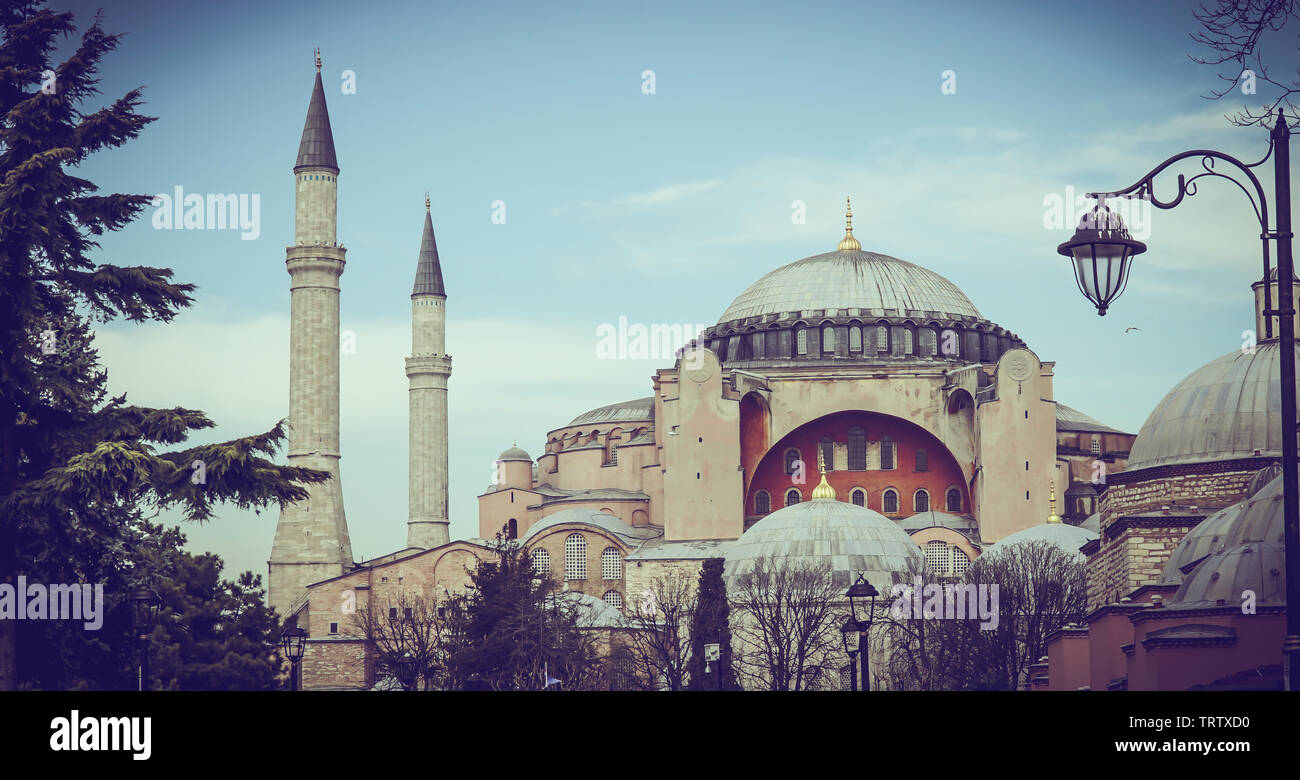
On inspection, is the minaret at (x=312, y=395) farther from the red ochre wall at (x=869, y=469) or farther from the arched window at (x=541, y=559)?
the red ochre wall at (x=869, y=469)

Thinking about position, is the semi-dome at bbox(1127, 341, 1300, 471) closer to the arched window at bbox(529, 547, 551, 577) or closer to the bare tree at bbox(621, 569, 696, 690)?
the bare tree at bbox(621, 569, 696, 690)

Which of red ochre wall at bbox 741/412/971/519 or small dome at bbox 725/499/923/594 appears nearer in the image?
small dome at bbox 725/499/923/594

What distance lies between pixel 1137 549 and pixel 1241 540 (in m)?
5.33

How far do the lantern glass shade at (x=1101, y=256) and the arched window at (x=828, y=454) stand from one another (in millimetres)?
43867

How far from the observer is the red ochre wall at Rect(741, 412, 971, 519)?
56031 millimetres

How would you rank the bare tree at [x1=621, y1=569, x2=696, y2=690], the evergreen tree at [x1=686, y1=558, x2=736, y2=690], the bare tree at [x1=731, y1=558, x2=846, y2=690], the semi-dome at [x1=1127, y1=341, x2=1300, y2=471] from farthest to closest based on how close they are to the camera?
the bare tree at [x1=731, y1=558, x2=846, y2=690]
the bare tree at [x1=621, y1=569, x2=696, y2=690]
the evergreen tree at [x1=686, y1=558, x2=736, y2=690]
the semi-dome at [x1=1127, y1=341, x2=1300, y2=471]

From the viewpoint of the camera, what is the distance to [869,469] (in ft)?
185

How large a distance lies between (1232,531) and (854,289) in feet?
110

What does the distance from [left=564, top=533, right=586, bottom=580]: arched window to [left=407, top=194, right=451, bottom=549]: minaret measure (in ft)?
22.5

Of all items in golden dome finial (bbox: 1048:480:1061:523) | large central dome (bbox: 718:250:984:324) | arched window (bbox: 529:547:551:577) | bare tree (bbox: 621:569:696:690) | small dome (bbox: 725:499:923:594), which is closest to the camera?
bare tree (bbox: 621:569:696:690)

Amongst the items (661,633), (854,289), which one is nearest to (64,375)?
(661,633)

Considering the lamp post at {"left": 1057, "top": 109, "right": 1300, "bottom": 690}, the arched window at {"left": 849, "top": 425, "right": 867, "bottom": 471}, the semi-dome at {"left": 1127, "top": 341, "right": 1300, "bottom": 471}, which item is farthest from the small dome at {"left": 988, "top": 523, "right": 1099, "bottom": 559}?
the lamp post at {"left": 1057, "top": 109, "right": 1300, "bottom": 690}

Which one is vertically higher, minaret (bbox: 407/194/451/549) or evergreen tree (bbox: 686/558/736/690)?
minaret (bbox: 407/194/451/549)

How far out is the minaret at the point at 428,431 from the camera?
60500 mm
